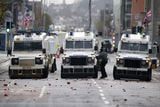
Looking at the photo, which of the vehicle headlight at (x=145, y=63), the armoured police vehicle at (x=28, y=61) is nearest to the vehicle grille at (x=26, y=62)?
the armoured police vehicle at (x=28, y=61)

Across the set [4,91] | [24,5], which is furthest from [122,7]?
[4,91]

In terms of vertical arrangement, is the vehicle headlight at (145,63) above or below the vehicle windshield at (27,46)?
below

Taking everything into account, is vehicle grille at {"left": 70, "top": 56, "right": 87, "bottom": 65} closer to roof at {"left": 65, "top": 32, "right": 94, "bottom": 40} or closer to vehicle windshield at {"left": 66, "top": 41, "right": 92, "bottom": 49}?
vehicle windshield at {"left": 66, "top": 41, "right": 92, "bottom": 49}

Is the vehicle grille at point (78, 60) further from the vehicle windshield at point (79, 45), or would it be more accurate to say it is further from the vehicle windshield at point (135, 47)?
the vehicle windshield at point (135, 47)

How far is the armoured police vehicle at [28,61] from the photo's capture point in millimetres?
36594

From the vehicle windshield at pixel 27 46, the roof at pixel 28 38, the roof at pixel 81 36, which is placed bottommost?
the vehicle windshield at pixel 27 46

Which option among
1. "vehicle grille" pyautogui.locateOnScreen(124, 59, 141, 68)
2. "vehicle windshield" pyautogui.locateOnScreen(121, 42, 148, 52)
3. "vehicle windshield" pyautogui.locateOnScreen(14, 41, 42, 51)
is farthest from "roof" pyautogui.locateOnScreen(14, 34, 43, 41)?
"vehicle grille" pyautogui.locateOnScreen(124, 59, 141, 68)

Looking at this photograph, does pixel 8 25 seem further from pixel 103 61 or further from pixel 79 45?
pixel 103 61

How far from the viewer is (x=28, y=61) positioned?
3653cm

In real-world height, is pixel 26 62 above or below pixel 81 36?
below

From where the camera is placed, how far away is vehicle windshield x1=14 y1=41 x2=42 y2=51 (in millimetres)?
38094

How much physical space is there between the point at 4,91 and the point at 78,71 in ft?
30.2

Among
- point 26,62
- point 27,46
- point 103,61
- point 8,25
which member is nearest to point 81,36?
point 103,61

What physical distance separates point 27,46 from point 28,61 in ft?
6.27
